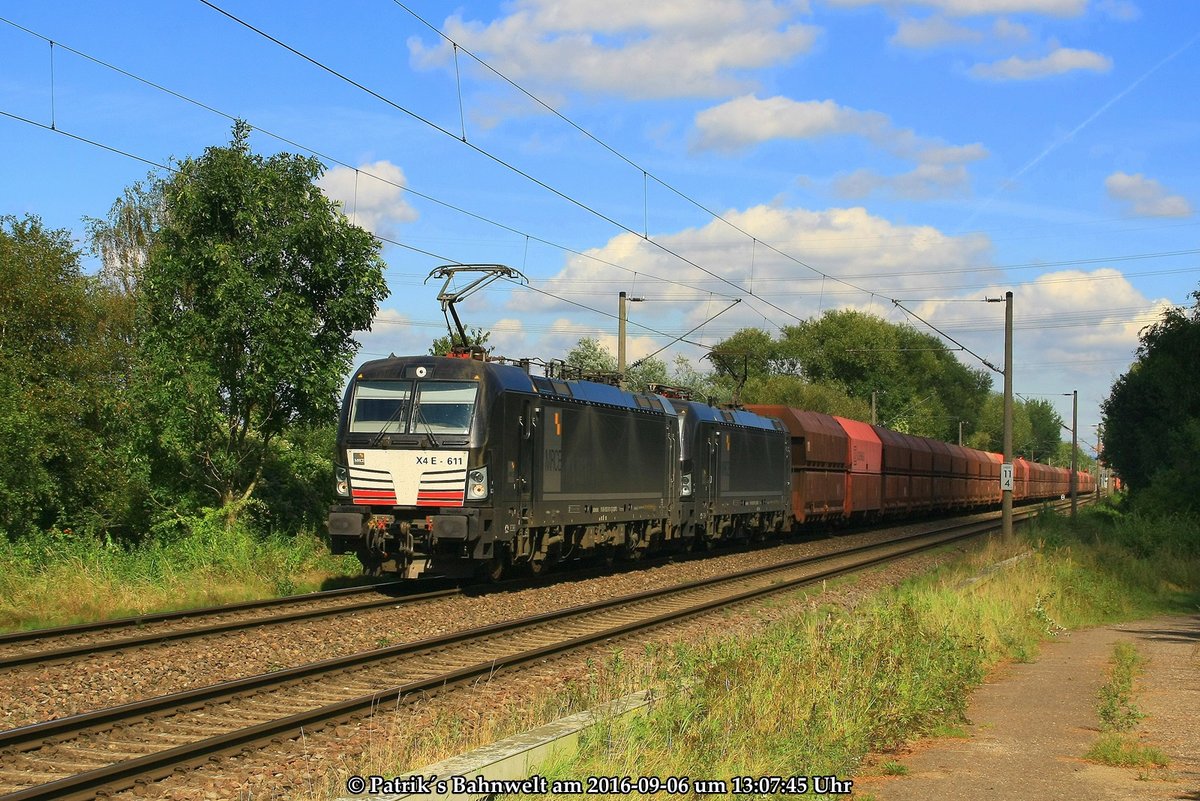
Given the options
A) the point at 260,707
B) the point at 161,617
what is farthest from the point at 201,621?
the point at 260,707

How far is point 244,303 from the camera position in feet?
67.8

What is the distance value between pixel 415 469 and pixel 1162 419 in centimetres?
4208

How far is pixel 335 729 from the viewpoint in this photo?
29.4 feet

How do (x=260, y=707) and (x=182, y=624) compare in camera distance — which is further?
(x=182, y=624)

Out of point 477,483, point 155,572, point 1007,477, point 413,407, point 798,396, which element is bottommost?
point 155,572

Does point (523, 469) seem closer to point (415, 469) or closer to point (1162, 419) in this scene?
point (415, 469)

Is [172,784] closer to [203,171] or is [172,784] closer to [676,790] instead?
[676,790]

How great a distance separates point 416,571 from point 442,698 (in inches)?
276

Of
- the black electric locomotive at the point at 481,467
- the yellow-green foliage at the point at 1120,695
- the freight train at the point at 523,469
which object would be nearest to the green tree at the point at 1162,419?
the freight train at the point at 523,469

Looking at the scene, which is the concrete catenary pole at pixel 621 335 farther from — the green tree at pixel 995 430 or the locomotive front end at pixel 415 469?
the green tree at pixel 995 430

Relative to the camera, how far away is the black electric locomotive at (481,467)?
17.0 m

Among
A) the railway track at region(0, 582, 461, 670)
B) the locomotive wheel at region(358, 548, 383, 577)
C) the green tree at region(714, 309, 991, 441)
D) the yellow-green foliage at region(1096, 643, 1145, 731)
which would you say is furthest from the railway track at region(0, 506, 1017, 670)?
the green tree at region(714, 309, 991, 441)

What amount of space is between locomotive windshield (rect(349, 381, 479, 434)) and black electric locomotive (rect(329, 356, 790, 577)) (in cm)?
2

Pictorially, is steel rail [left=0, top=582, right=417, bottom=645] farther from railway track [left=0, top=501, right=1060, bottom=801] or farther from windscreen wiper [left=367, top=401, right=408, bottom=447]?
railway track [left=0, top=501, right=1060, bottom=801]
